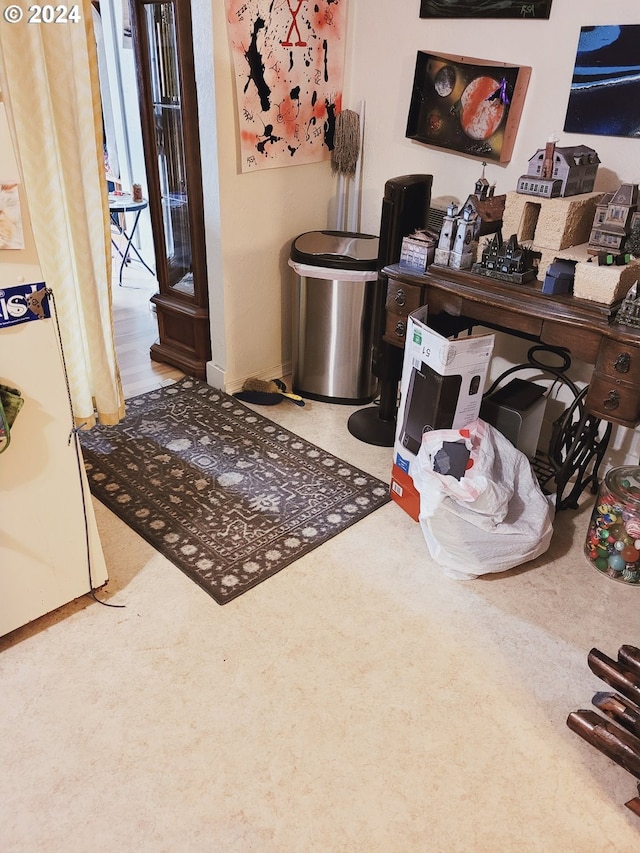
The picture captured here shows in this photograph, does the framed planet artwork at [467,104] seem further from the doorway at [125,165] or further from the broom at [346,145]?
the doorway at [125,165]

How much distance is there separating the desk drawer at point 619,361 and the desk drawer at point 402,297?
690 mm

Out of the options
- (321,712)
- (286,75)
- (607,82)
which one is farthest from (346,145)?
(321,712)

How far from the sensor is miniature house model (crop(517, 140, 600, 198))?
7.06ft

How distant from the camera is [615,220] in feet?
6.84

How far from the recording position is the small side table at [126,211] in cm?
429

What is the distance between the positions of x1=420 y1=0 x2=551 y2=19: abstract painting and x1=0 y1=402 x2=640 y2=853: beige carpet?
1.94 m

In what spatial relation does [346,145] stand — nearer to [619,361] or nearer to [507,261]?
[507,261]

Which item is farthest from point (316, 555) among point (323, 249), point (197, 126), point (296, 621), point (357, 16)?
point (357, 16)

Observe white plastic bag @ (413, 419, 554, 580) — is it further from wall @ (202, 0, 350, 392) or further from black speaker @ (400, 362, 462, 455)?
wall @ (202, 0, 350, 392)

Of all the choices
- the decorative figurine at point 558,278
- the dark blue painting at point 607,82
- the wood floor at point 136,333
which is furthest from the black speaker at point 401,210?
the wood floor at point 136,333

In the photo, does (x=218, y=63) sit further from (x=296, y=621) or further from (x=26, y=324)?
(x=296, y=621)

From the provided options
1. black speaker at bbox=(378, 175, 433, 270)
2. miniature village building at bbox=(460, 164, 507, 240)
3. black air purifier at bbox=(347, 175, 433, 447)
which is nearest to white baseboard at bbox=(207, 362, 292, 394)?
black air purifier at bbox=(347, 175, 433, 447)

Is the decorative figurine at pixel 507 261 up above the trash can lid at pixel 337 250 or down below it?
above

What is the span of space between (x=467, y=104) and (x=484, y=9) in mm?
325
